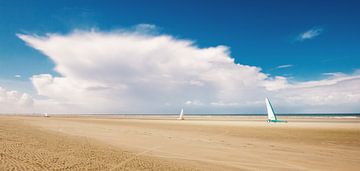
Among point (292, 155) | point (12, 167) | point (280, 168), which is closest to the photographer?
point (12, 167)

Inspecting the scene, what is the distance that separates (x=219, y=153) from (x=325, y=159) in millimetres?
5661

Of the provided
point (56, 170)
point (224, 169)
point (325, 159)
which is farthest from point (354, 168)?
point (56, 170)

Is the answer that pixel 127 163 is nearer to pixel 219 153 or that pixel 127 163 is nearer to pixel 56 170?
pixel 56 170

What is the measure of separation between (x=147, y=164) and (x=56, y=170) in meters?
3.58

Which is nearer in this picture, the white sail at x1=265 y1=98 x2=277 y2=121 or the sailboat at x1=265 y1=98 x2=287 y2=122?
the sailboat at x1=265 y1=98 x2=287 y2=122

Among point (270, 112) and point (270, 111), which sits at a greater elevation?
point (270, 111)

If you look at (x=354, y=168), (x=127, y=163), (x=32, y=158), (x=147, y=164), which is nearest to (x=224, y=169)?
(x=147, y=164)

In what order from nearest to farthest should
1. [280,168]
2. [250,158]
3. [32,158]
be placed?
1. [32,158]
2. [280,168]
3. [250,158]

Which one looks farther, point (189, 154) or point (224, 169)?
point (189, 154)

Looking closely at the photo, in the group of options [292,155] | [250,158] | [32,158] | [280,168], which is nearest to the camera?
[32,158]

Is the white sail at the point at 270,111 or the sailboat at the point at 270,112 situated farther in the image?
the white sail at the point at 270,111

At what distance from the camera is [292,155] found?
15.2m

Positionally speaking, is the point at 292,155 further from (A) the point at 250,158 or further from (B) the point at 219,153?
(B) the point at 219,153

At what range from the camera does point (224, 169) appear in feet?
36.1
